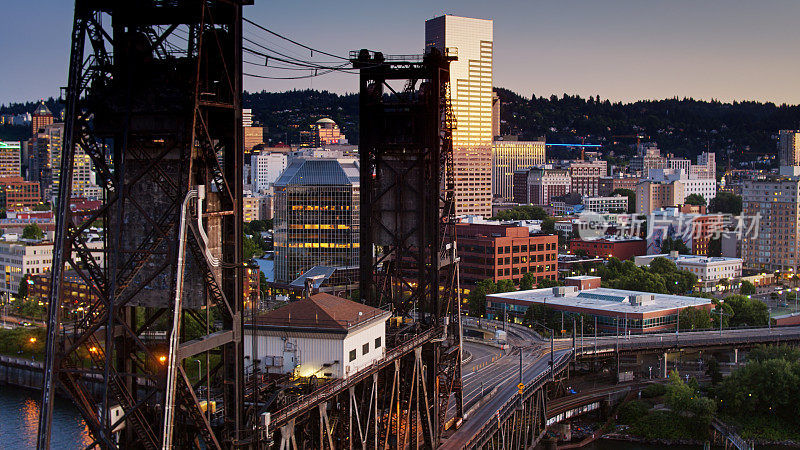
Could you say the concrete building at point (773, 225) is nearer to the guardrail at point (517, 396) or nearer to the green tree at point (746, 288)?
the green tree at point (746, 288)

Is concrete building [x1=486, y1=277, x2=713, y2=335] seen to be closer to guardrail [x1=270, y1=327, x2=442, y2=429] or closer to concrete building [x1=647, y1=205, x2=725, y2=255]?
guardrail [x1=270, y1=327, x2=442, y2=429]

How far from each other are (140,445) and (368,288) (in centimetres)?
1988

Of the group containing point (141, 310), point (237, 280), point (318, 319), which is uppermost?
point (237, 280)

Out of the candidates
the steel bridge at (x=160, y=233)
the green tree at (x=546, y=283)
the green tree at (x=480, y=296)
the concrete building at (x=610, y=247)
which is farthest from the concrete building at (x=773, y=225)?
the steel bridge at (x=160, y=233)

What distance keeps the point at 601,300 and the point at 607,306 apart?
14.0 ft

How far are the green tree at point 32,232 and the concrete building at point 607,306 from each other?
302ft

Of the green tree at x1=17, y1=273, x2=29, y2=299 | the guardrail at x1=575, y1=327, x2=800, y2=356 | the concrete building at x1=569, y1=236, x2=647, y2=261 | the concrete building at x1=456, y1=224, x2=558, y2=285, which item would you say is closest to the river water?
the guardrail at x1=575, y1=327, x2=800, y2=356

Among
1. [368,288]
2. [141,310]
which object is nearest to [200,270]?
[368,288]

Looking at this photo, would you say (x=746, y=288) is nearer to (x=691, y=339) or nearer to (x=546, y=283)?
(x=546, y=283)

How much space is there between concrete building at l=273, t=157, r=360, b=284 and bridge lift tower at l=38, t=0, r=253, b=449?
293 feet

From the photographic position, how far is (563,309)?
3711 inches

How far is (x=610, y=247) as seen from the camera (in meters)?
156

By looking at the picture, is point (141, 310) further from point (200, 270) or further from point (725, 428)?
point (200, 270)

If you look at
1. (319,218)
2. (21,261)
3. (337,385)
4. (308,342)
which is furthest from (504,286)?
(337,385)
